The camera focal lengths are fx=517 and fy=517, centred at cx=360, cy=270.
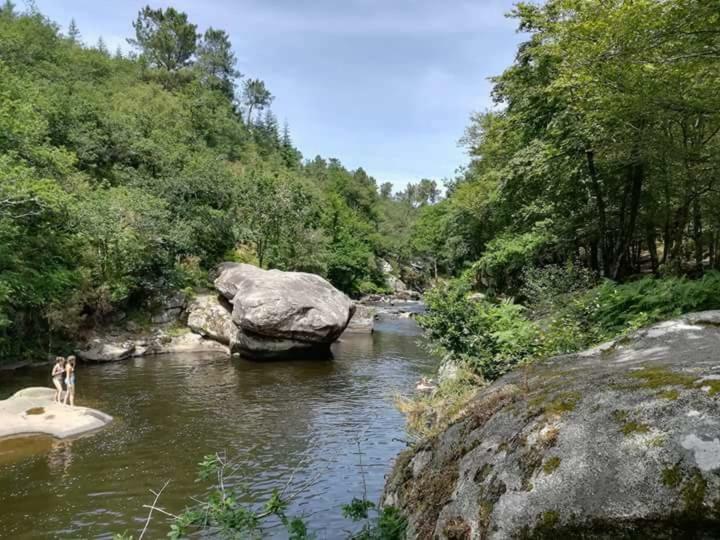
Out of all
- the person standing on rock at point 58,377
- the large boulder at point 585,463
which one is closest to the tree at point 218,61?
the person standing on rock at point 58,377

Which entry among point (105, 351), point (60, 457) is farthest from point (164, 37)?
point (60, 457)

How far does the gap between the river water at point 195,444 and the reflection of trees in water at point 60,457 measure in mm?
24

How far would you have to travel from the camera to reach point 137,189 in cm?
3325

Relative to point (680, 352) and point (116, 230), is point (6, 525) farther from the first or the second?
point (116, 230)

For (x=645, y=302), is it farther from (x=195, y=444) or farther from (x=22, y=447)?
(x=22, y=447)

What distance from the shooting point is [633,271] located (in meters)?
26.4

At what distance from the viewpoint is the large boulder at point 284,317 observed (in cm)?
2400

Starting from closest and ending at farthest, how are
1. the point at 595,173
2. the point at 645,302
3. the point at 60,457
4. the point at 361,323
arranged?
the point at 645,302 < the point at 60,457 < the point at 595,173 < the point at 361,323

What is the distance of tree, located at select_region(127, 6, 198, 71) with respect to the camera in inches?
3081

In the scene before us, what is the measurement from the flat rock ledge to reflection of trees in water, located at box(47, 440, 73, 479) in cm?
45

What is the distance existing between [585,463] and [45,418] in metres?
15.0

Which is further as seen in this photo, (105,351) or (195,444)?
(105,351)

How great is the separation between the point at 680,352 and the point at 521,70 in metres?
16.8

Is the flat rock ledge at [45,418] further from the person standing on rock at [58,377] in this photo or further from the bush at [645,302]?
the bush at [645,302]
